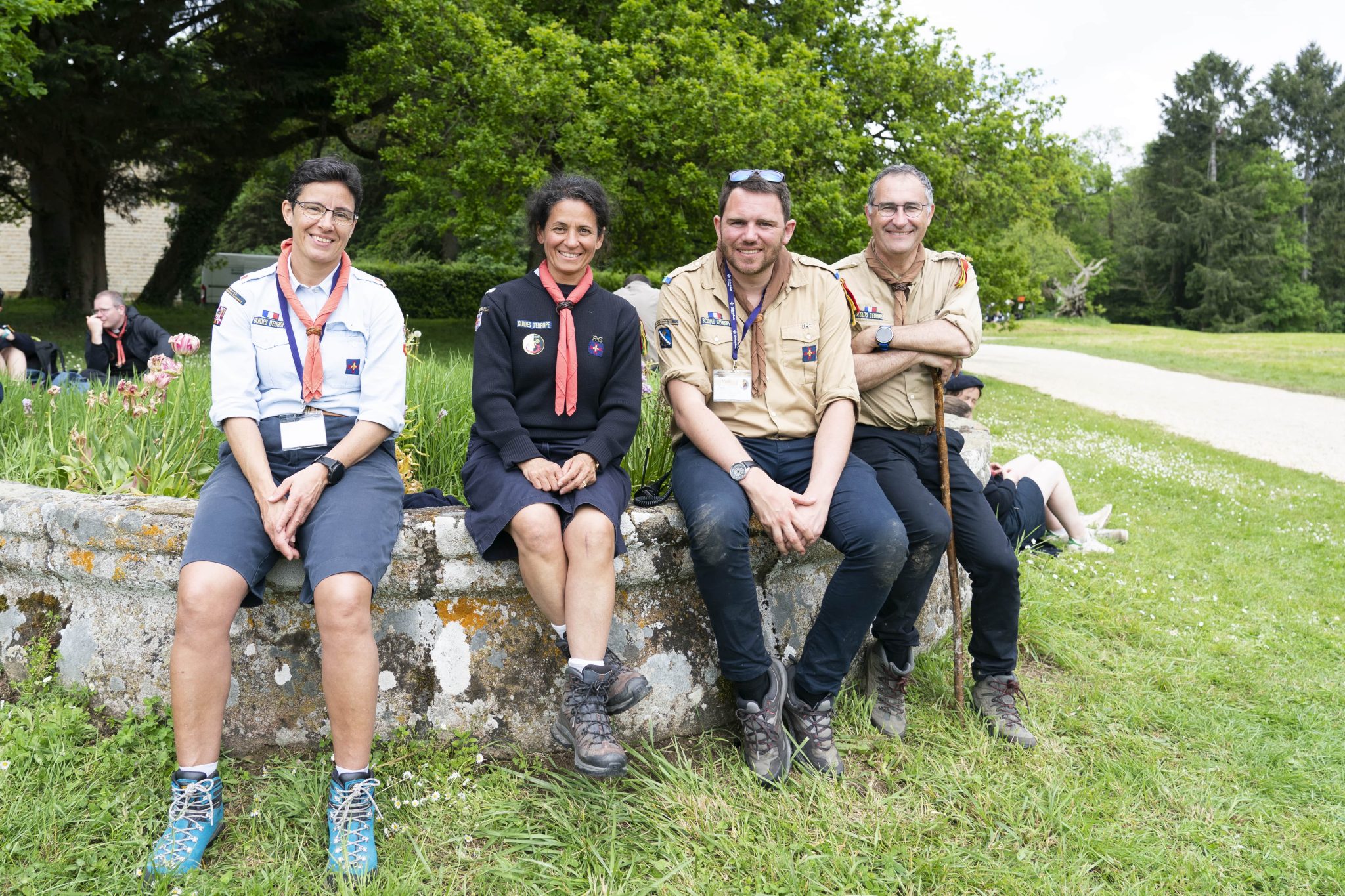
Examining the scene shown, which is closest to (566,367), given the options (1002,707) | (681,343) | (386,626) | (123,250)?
(681,343)

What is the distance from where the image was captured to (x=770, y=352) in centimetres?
316

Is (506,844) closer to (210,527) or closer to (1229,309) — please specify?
(210,527)

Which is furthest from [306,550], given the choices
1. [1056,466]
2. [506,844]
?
[1056,466]

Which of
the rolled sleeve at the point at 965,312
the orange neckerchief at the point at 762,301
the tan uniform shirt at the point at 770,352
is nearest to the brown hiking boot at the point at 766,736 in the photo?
the tan uniform shirt at the point at 770,352

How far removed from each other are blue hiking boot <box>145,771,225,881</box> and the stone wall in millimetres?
379

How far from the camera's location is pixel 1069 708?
332cm

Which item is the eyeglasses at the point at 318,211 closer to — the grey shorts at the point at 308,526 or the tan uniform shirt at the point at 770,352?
the grey shorts at the point at 308,526

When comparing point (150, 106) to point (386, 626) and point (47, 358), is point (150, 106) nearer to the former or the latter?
point (47, 358)

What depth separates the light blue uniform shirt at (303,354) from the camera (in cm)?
279

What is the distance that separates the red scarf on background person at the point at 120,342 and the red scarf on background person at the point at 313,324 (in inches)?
192

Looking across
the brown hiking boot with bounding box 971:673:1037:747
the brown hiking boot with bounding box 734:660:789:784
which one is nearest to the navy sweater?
the brown hiking boot with bounding box 734:660:789:784

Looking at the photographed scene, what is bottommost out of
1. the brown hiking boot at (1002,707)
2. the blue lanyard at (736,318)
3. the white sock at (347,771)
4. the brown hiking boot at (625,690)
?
the brown hiking boot at (1002,707)

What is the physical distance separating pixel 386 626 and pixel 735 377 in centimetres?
138

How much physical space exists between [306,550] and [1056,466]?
4363mm
